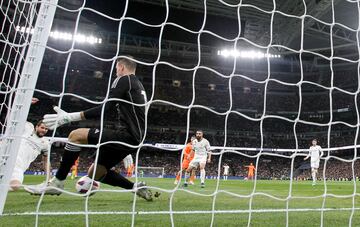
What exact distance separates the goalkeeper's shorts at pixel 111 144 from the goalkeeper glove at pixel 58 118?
0.48m

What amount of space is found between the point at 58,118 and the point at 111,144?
48.8 inches

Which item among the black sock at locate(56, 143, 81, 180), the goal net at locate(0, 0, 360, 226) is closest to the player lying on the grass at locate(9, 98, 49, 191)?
the black sock at locate(56, 143, 81, 180)

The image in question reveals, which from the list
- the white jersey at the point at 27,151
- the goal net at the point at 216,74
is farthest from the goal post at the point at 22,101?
the goal net at the point at 216,74

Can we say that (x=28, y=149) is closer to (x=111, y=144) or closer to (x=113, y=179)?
(x=113, y=179)

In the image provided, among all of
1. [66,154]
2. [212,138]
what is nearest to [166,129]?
[212,138]

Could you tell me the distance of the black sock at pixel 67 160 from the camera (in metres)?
4.06

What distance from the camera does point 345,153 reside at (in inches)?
1336

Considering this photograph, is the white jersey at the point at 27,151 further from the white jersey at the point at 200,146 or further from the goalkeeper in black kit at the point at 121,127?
the white jersey at the point at 200,146

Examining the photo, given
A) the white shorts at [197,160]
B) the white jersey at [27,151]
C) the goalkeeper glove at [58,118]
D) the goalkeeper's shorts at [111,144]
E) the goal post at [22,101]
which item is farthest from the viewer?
the white shorts at [197,160]

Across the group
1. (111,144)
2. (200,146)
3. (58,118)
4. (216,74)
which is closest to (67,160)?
(111,144)

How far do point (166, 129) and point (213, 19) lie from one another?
1381cm

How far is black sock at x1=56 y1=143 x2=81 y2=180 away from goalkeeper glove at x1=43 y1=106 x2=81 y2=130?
907 millimetres

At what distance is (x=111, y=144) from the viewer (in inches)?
146

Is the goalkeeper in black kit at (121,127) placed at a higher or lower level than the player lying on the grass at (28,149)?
higher
